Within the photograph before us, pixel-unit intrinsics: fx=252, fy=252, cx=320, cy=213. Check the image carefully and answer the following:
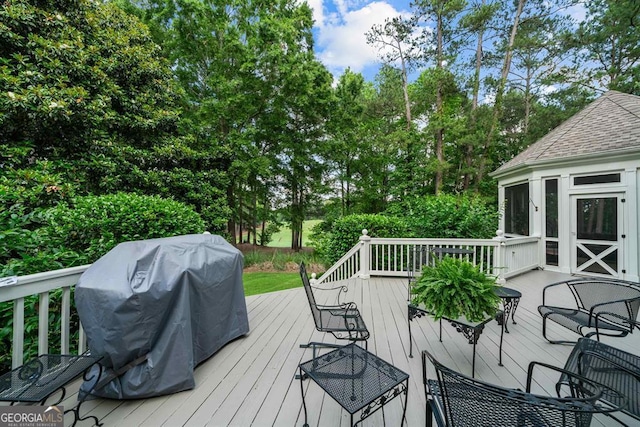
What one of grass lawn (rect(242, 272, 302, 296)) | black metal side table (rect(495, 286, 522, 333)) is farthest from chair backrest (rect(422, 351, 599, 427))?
grass lawn (rect(242, 272, 302, 296))

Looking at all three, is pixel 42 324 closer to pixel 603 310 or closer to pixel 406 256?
pixel 603 310

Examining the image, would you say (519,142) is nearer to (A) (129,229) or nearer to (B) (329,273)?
(B) (329,273)

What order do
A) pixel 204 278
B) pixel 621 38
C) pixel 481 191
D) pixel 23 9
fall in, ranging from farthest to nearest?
pixel 481 191
pixel 621 38
pixel 23 9
pixel 204 278

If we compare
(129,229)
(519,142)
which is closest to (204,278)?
(129,229)

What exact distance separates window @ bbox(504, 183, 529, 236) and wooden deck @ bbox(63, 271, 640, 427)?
367 cm

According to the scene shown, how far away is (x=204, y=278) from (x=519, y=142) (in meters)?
15.7

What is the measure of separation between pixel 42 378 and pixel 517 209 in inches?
374

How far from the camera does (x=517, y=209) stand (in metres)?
7.34

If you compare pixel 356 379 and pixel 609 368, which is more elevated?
pixel 609 368

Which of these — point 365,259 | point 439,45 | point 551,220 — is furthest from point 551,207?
point 439,45

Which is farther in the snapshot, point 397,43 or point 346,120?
point 397,43

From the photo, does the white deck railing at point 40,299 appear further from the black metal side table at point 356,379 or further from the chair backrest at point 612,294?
the chair backrest at point 612,294

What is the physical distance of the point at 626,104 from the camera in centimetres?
634

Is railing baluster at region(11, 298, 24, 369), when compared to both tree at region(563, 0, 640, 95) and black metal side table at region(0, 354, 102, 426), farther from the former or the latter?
tree at region(563, 0, 640, 95)
